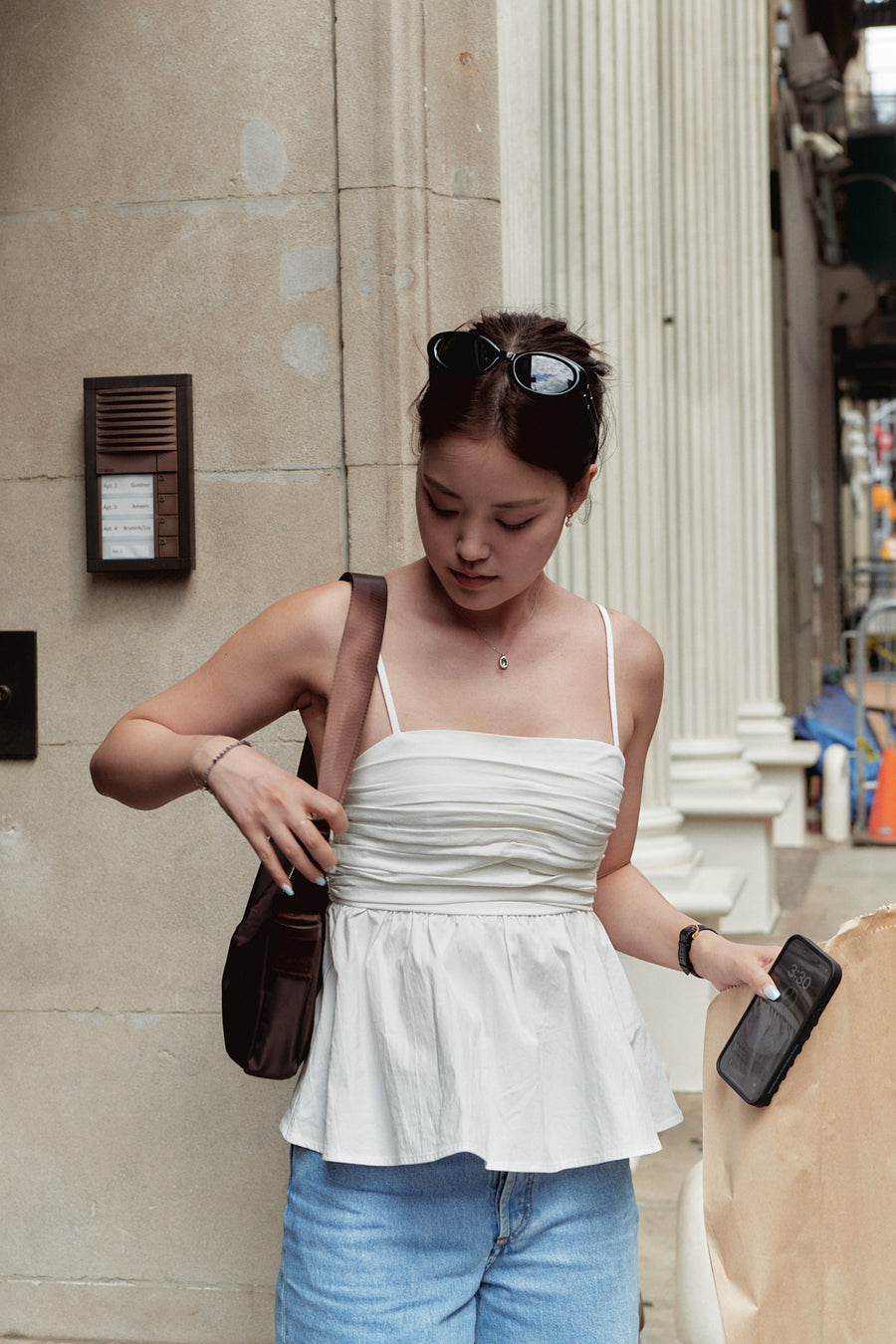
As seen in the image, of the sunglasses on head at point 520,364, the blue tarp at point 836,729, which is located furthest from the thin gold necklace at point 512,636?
the blue tarp at point 836,729

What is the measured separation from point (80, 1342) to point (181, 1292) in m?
0.27

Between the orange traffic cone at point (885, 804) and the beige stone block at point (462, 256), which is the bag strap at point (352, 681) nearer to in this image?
the beige stone block at point (462, 256)

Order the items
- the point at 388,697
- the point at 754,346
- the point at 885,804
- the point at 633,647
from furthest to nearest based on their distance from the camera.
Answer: the point at 885,804, the point at 754,346, the point at 633,647, the point at 388,697

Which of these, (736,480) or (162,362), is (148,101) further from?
(736,480)

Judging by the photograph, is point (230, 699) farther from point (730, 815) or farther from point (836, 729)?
point (836, 729)

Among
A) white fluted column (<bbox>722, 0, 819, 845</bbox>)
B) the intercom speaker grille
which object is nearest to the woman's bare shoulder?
the intercom speaker grille

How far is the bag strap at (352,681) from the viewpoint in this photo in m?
1.61

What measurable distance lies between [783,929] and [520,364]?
6738 millimetres

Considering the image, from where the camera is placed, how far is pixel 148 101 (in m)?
3.05

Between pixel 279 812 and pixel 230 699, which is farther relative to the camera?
pixel 230 699

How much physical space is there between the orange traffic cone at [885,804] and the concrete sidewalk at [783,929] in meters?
0.17

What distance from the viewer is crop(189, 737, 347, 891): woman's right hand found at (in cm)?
141

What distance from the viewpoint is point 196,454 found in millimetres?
3070

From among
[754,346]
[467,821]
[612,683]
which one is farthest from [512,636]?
[754,346]
